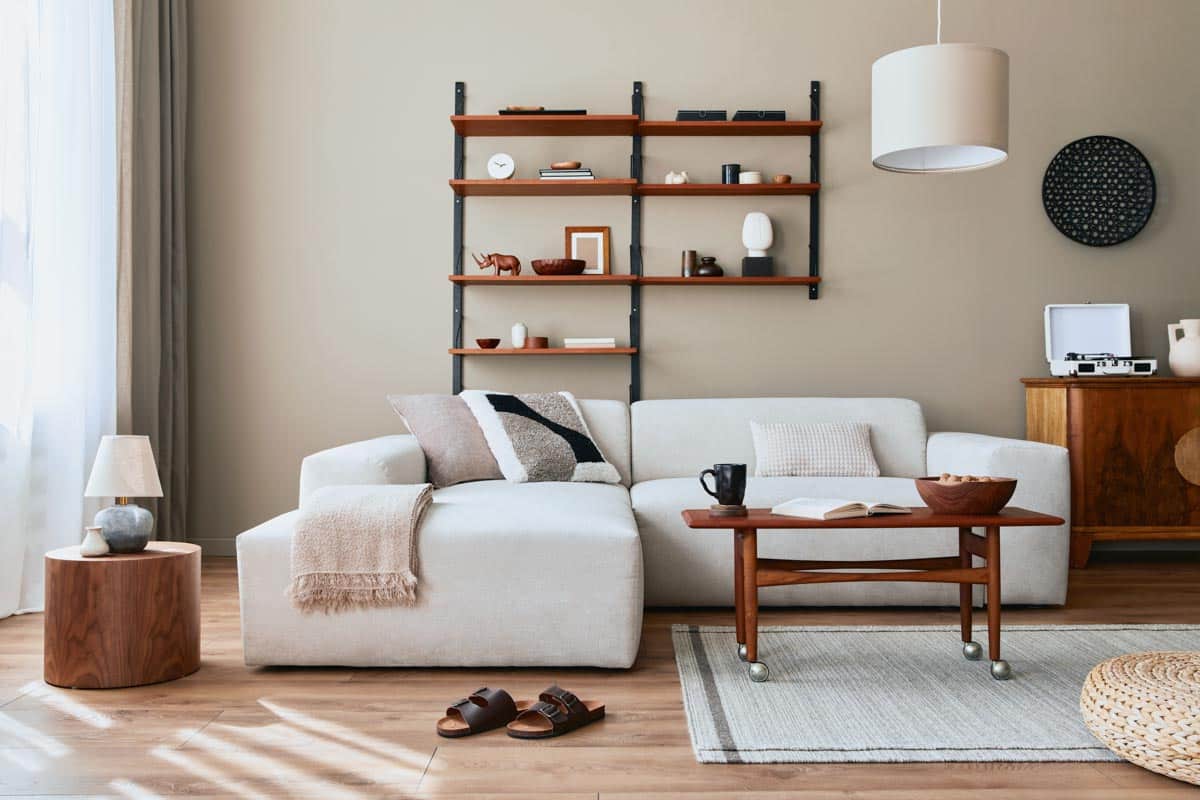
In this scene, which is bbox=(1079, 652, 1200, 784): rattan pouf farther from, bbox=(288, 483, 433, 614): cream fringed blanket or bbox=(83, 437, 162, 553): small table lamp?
bbox=(83, 437, 162, 553): small table lamp

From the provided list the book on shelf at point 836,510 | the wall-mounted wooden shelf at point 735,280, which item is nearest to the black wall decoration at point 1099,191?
the wall-mounted wooden shelf at point 735,280

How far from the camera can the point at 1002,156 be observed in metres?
2.93

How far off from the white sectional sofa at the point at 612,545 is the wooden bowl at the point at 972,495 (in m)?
0.73

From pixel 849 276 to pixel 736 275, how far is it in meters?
0.50

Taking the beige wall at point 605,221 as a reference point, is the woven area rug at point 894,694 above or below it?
below

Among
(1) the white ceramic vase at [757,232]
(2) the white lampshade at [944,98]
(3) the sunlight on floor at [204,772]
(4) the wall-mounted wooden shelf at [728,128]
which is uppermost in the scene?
(4) the wall-mounted wooden shelf at [728,128]

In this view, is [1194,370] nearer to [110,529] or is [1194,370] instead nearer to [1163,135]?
[1163,135]

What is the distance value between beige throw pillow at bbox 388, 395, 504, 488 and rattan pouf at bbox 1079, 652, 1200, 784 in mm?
2139

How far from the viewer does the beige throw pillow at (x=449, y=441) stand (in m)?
3.52

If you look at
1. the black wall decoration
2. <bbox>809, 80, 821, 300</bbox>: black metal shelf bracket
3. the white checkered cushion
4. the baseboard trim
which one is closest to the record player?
the black wall decoration

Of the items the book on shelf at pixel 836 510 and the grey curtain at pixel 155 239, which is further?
the grey curtain at pixel 155 239

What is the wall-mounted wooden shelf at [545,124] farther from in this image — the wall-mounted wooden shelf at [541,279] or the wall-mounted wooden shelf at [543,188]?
the wall-mounted wooden shelf at [541,279]

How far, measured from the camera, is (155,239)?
393 cm

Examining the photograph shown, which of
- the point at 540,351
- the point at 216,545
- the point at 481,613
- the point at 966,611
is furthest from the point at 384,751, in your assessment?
the point at 216,545
